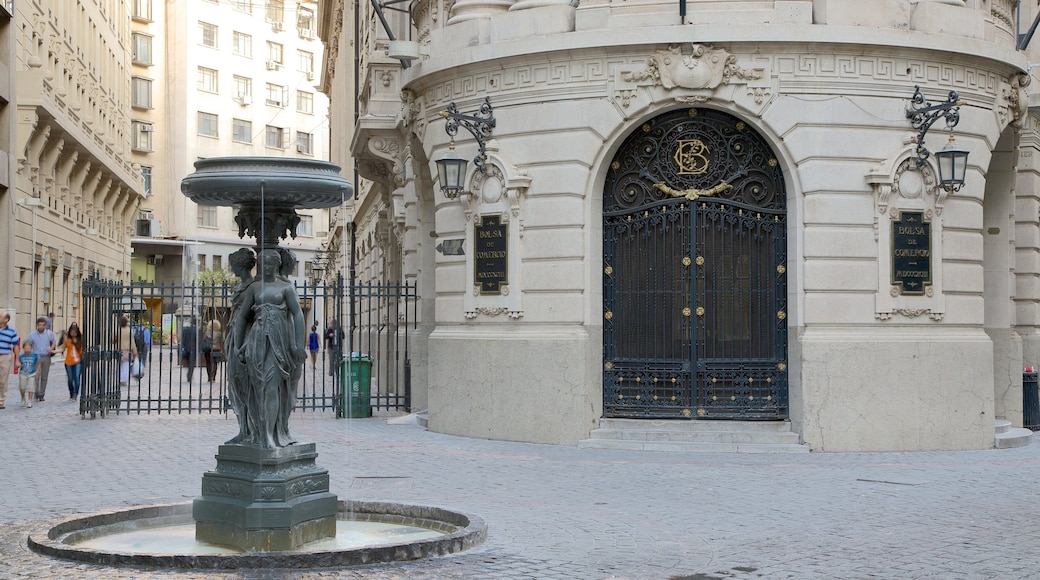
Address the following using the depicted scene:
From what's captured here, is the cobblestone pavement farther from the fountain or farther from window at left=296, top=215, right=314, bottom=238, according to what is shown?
window at left=296, top=215, right=314, bottom=238

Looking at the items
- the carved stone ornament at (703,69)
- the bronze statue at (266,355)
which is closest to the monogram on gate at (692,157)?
the carved stone ornament at (703,69)

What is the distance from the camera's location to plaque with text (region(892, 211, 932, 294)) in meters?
16.8

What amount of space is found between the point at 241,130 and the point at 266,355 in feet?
262

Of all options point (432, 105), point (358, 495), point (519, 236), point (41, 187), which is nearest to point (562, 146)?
point (519, 236)

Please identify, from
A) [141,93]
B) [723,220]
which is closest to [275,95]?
[141,93]

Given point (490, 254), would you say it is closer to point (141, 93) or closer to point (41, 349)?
point (41, 349)

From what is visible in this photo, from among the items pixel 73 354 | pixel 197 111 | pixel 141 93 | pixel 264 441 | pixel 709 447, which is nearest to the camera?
pixel 264 441

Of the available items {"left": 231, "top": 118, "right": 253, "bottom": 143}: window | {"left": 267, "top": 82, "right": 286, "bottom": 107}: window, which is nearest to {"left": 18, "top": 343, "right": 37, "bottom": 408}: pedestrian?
{"left": 231, "top": 118, "right": 253, "bottom": 143}: window

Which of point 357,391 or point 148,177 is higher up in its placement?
point 148,177

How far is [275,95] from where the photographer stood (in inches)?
3541

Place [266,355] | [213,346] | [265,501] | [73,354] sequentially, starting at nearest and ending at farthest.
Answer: [265,501]
[266,355]
[73,354]
[213,346]

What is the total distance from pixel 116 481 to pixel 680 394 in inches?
Answer: 292

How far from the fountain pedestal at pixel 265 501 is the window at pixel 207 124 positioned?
7736 cm

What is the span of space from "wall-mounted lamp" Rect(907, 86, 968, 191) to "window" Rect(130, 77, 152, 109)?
2826 inches
